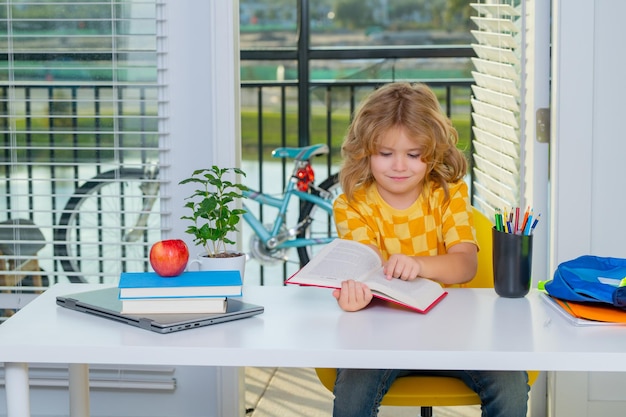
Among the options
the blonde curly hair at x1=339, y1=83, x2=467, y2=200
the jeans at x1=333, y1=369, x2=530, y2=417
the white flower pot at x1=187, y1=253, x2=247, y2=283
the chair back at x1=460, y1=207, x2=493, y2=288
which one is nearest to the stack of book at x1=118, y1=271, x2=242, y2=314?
the white flower pot at x1=187, y1=253, x2=247, y2=283

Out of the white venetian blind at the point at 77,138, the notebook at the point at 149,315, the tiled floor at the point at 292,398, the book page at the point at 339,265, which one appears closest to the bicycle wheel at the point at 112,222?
→ the white venetian blind at the point at 77,138

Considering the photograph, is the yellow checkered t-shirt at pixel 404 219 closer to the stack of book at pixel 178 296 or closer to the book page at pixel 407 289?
the book page at pixel 407 289

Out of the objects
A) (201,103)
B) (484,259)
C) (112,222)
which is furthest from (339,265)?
(112,222)

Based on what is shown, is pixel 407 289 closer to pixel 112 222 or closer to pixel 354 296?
pixel 354 296

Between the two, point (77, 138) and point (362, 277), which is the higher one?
point (77, 138)

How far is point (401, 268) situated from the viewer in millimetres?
1845

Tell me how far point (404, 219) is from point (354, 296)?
1.66 feet

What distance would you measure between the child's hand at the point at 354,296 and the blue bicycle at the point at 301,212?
278 centimetres

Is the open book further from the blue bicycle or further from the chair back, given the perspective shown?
the blue bicycle

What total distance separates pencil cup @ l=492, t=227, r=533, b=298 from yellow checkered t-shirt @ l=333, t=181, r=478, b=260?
325 millimetres

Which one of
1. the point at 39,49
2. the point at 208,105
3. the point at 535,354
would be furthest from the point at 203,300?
the point at 39,49

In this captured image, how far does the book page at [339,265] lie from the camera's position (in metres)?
1.73

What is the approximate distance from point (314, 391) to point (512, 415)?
1537 mm

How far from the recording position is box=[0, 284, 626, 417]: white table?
147cm
